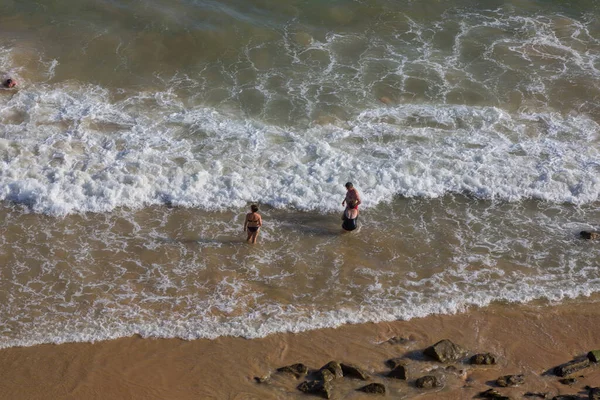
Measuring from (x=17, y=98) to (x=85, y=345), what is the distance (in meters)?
8.37

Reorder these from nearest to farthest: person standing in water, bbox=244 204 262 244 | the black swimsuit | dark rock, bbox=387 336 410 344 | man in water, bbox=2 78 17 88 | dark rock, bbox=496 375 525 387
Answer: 1. dark rock, bbox=496 375 525 387
2. dark rock, bbox=387 336 410 344
3. person standing in water, bbox=244 204 262 244
4. the black swimsuit
5. man in water, bbox=2 78 17 88

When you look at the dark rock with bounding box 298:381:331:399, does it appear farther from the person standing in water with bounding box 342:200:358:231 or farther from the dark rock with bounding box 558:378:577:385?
the person standing in water with bounding box 342:200:358:231

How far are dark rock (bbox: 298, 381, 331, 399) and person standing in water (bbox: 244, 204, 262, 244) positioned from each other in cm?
375

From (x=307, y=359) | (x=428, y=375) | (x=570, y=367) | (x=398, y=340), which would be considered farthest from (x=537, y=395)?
(x=307, y=359)

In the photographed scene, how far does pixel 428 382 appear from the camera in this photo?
32.5 feet

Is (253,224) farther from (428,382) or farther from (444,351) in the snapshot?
(428,382)

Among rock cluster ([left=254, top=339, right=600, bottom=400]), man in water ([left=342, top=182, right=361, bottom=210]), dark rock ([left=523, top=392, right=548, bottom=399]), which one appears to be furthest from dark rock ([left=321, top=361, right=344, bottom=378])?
man in water ([left=342, top=182, right=361, bottom=210])

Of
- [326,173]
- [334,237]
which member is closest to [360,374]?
[334,237]

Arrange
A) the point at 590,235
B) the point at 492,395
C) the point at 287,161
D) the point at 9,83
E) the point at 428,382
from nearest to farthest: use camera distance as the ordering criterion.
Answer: the point at 492,395, the point at 428,382, the point at 590,235, the point at 287,161, the point at 9,83

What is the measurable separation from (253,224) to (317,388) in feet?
13.1

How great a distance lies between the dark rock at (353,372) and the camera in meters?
10.0

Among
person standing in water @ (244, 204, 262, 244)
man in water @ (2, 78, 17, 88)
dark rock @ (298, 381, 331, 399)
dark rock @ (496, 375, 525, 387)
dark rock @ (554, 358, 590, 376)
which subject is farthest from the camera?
man in water @ (2, 78, 17, 88)

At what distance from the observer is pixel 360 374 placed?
394 inches

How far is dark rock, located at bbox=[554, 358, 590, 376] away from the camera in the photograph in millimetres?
10258
